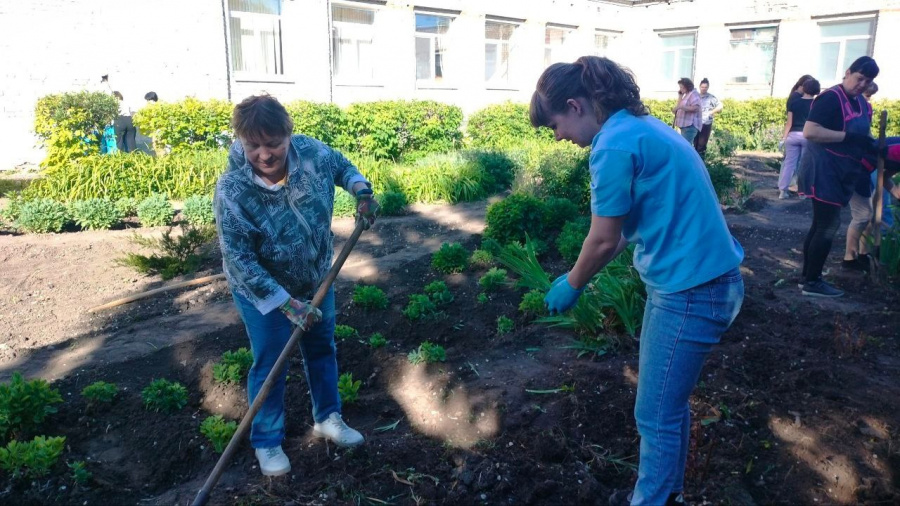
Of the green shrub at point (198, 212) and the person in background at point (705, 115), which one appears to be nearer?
the green shrub at point (198, 212)

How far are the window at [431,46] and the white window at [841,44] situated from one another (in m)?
11.2

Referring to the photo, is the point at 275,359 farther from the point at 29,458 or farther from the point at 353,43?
the point at 353,43

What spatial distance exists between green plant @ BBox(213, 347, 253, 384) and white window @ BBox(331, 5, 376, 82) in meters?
12.4

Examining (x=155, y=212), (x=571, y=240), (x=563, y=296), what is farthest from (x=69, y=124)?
(x=563, y=296)

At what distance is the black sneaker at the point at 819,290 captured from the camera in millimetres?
5227

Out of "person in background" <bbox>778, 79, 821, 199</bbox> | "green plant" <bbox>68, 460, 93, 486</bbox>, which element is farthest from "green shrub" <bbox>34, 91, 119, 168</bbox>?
"person in background" <bbox>778, 79, 821, 199</bbox>

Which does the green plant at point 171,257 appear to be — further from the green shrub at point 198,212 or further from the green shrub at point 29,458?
the green shrub at point 29,458

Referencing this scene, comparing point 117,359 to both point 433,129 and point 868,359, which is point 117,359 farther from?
point 433,129

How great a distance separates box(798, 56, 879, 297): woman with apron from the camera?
16.1 feet

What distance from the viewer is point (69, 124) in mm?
9359

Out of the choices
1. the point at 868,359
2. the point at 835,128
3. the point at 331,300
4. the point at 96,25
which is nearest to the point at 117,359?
the point at 331,300

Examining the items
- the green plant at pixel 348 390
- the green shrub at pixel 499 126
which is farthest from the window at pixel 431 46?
the green plant at pixel 348 390

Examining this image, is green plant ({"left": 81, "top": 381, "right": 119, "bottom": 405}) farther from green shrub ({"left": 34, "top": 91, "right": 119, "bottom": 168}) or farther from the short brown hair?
green shrub ({"left": 34, "top": 91, "right": 119, "bottom": 168})

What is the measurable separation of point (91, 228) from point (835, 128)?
7420 mm
